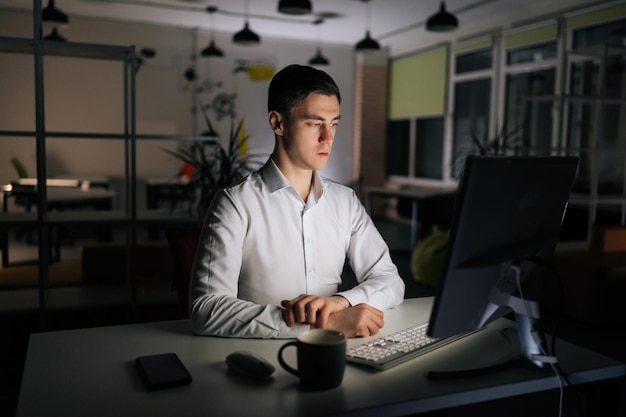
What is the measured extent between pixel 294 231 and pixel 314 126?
1.03 ft

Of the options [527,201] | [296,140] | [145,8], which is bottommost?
[527,201]

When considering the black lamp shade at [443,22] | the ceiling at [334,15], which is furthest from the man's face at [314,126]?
the ceiling at [334,15]

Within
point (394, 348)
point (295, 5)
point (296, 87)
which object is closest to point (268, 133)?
point (295, 5)

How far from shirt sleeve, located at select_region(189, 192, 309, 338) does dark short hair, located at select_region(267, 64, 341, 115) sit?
0.30m

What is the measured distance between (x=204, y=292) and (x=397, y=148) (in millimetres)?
9154

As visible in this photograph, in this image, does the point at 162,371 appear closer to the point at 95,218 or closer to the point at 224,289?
the point at 224,289

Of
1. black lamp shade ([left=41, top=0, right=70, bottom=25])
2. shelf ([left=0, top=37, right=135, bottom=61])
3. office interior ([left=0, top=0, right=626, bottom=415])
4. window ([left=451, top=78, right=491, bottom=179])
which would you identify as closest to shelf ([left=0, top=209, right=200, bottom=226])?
office interior ([left=0, top=0, right=626, bottom=415])

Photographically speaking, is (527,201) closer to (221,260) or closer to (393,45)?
(221,260)

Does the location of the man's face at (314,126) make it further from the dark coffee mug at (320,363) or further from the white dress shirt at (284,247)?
the dark coffee mug at (320,363)

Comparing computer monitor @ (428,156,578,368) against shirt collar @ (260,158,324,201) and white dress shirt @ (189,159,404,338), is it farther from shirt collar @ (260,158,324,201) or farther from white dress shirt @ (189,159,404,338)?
shirt collar @ (260,158,324,201)

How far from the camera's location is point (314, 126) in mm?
1573

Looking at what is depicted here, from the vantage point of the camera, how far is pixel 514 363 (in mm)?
1207

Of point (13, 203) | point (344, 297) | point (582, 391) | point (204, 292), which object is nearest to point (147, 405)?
point (204, 292)

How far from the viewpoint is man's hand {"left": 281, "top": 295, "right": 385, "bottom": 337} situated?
4.43ft
